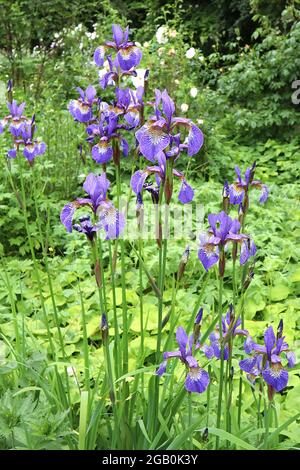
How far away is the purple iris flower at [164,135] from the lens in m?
1.15

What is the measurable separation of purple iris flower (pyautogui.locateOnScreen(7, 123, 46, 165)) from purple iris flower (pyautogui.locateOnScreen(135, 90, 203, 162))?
27.4 inches

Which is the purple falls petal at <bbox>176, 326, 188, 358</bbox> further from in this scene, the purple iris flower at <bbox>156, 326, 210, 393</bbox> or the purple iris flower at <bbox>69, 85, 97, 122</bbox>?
the purple iris flower at <bbox>69, 85, 97, 122</bbox>

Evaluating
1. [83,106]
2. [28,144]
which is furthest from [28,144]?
[83,106]

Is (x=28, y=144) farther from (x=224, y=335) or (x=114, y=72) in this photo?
(x=224, y=335)

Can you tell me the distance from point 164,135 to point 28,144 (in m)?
0.79

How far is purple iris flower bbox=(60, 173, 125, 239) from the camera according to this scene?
1241mm

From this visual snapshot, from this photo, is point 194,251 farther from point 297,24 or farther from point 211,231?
point 297,24

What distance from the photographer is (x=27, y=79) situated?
6.70 meters

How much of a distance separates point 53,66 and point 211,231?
5.96m

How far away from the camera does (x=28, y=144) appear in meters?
1.81

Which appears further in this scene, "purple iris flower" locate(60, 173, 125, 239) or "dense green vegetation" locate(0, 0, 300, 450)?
"dense green vegetation" locate(0, 0, 300, 450)

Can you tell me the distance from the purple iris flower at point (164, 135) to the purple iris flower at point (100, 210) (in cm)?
16

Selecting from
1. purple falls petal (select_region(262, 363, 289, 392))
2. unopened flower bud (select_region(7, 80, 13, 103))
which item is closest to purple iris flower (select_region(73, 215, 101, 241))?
purple falls petal (select_region(262, 363, 289, 392))

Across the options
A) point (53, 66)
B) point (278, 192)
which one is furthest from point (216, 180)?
point (53, 66)
